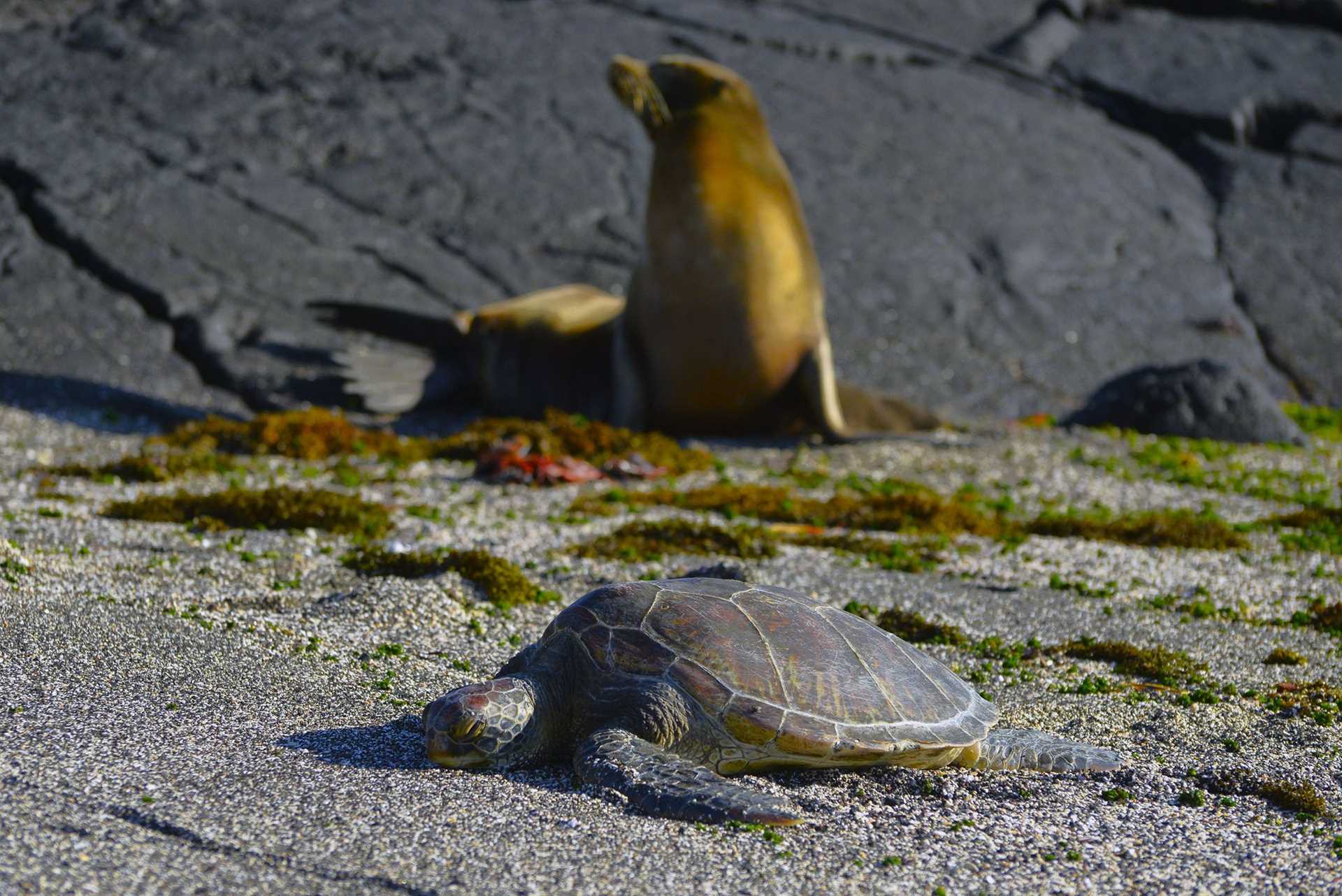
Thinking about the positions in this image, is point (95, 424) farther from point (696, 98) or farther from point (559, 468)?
point (696, 98)

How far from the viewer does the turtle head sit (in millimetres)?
2857

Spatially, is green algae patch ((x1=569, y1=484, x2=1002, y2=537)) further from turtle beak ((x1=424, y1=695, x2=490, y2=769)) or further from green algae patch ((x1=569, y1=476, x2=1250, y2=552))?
turtle beak ((x1=424, y1=695, x2=490, y2=769))

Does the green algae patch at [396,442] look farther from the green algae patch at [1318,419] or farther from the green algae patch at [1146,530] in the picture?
the green algae patch at [1318,419]

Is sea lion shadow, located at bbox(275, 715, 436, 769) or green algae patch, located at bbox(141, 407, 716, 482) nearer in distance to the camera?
sea lion shadow, located at bbox(275, 715, 436, 769)

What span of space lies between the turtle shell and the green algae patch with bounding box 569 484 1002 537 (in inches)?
109

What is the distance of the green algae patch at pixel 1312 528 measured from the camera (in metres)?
5.85

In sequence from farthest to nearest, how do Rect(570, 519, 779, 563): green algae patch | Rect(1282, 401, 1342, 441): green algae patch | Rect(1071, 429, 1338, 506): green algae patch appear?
Rect(1282, 401, 1342, 441): green algae patch < Rect(1071, 429, 1338, 506): green algae patch < Rect(570, 519, 779, 563): green algae patch

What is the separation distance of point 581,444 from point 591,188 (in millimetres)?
4893

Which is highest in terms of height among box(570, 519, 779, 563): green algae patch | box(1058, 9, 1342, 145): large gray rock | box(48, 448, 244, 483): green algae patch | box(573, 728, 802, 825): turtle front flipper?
box(1058, 9, 1342, 145): large gray rock

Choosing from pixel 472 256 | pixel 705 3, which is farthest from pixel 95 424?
pixel 705 3

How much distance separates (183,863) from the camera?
7.61 feet

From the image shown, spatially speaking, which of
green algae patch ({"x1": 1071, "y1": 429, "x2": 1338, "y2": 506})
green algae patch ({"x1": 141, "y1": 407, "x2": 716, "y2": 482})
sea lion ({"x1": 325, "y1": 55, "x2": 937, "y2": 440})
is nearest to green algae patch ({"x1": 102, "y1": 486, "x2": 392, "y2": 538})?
green algae patch ({"x1": 141, "y1": 407, "x2": 716, "y2": 482})

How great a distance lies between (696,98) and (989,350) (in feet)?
12.7

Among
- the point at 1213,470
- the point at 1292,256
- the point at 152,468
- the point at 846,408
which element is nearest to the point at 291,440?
the point at 152,468
